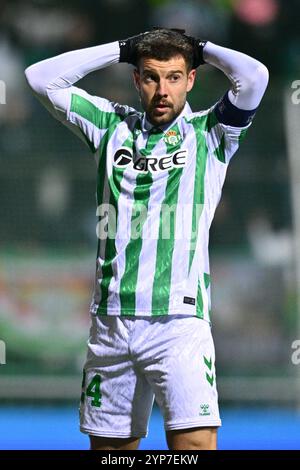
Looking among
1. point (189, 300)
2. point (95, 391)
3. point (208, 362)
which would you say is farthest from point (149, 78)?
point (95, 391)

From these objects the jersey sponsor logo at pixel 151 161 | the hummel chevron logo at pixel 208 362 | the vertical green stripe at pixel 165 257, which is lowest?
the hummel chevron logo at pixel 208 362

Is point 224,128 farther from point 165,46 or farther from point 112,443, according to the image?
point 112,443

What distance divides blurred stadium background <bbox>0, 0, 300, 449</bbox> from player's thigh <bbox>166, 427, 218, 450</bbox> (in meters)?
3.92

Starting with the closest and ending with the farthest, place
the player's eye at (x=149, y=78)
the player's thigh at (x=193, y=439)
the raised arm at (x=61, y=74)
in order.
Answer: the player's thigh at (x=193, y=439), the player's eye at (x=149, y=78), the raised arm at (x=61, y=74)

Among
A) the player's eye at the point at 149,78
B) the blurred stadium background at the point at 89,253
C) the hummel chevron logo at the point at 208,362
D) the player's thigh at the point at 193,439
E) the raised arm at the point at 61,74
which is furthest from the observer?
the blurred stadium background at the point at 89,253

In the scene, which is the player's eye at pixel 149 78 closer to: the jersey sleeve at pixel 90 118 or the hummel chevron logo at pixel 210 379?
the jersey sleeve at pixel 90 118

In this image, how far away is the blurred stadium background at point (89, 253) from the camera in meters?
7.72

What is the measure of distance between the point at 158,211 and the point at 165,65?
1.73 ft

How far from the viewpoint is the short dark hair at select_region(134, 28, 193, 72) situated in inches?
152

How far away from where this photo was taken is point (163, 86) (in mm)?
3857

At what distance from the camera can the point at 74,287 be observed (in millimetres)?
7809

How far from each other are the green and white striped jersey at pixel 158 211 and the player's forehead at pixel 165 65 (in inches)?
8.2

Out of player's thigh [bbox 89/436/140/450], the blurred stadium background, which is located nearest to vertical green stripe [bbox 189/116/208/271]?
player's thigh [bbox 89/436/140/450]

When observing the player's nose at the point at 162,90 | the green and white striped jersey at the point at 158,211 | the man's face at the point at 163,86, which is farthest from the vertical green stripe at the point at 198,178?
the player's nose at the point at 162,90
